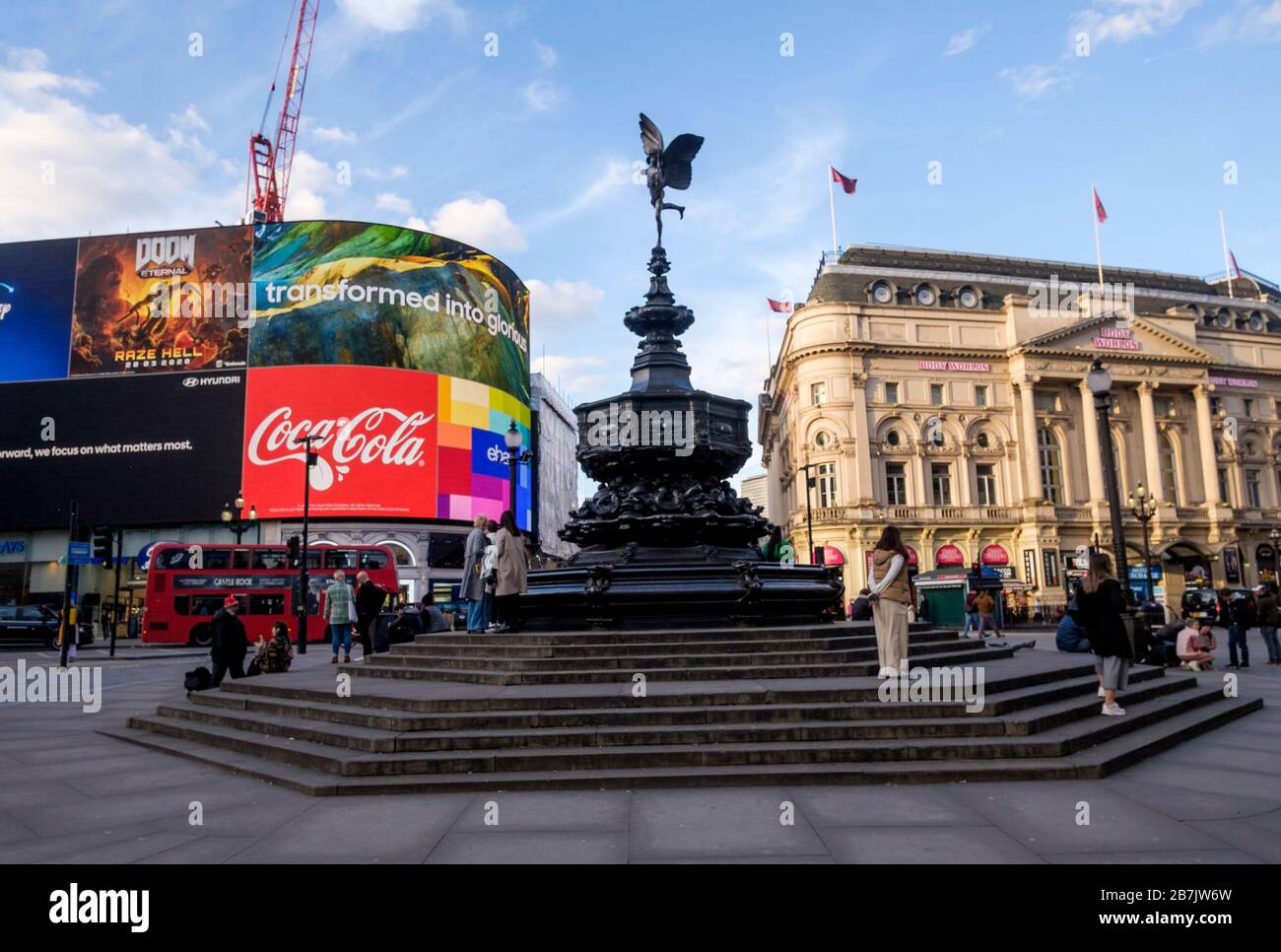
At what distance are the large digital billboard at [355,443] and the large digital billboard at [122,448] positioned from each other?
1.87 m

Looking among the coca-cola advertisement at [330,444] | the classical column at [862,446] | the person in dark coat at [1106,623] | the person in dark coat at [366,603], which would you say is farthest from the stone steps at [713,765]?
the classical column at [862,446]

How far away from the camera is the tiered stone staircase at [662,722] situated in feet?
19.9

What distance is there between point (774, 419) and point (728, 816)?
73.8 m

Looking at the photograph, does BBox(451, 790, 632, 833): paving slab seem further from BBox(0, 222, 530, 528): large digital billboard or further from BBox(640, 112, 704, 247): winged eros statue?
BBox(0, 222, 530, 528): large digital billboard

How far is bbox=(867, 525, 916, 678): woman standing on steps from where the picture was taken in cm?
761

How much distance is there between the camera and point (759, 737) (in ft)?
21.0

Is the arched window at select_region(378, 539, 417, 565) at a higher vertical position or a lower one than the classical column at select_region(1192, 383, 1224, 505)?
lower

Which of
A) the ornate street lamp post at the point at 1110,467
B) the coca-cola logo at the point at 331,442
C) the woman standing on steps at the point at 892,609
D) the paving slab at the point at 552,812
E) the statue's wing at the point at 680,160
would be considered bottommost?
the paving slab at the point at 552,812

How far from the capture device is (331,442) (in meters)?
47.4

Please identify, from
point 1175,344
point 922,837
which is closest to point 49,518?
point 922,837

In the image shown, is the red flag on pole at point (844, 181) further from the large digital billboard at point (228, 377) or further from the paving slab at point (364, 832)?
the paving slab at point (364, 832)

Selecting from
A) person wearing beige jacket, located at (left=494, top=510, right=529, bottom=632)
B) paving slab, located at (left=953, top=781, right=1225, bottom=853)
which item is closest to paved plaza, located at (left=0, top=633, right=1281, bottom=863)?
paving slab, located at (left=953, top=781, right=1225, bottom=853)

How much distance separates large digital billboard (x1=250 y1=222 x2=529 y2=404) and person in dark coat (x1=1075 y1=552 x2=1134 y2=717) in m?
46.0
